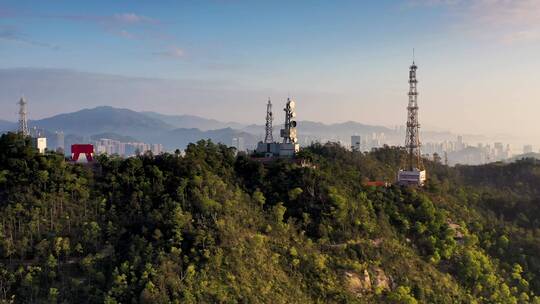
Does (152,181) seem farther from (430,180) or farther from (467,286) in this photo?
(430,180)

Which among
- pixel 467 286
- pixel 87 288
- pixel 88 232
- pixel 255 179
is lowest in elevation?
pixel 467 286

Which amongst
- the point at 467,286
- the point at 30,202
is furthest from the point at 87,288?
the point at 467,286

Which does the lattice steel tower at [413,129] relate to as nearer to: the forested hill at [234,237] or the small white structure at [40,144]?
the forested hill at [234,237]

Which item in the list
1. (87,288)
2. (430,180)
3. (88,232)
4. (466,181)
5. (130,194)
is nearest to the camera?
(87,288)

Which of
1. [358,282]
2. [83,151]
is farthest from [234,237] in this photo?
[83,151]


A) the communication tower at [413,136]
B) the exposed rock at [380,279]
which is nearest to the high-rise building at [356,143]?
the communication tower at [413,136]

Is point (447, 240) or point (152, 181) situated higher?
point (152, 181)

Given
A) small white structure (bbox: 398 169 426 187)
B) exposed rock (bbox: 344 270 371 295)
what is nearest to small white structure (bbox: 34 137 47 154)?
exposed rock (bbox: 344 270 371 295)

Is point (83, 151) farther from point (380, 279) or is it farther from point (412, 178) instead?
point (412, 178)
